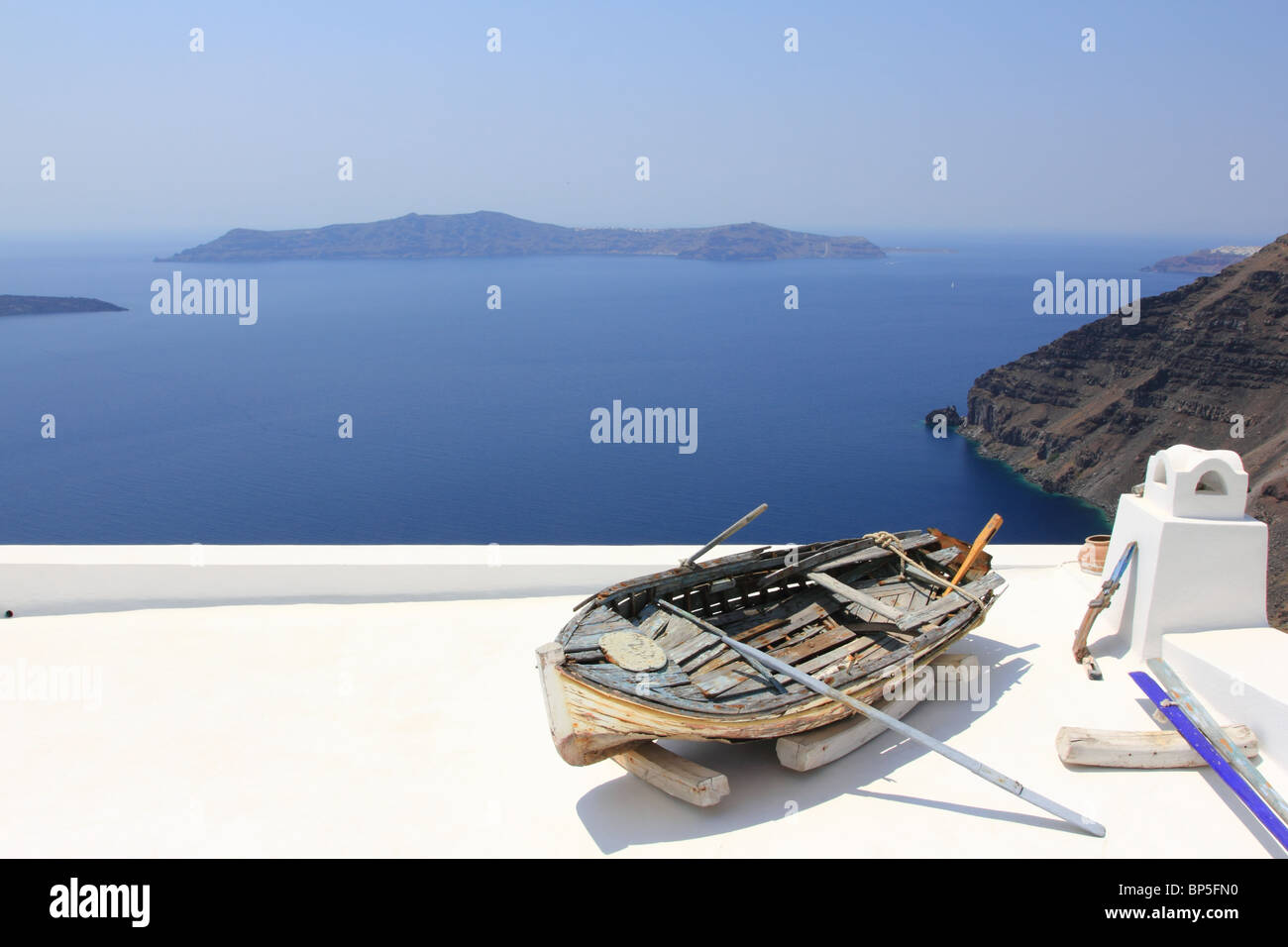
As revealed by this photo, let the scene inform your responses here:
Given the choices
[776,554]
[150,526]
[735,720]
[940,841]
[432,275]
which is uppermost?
[432,275]

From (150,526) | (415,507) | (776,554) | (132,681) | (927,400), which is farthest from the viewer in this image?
(927,400)

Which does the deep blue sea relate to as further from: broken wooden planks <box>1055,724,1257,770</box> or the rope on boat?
broken wooden planks <box>1055,724,1257,770</box>

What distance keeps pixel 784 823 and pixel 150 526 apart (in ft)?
152

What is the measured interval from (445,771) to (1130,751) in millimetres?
3169

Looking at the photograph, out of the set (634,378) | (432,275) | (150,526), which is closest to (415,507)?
(150,526)

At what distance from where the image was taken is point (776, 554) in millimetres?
5582

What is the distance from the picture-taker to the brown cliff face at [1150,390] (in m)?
52.2

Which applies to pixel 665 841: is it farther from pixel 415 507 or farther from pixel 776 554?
pixel 415 507

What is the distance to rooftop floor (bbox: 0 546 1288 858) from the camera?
12.5 feet

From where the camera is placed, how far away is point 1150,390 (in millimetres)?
56375

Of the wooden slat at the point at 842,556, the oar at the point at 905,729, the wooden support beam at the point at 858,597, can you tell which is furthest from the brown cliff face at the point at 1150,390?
the oar at the point at 905,729

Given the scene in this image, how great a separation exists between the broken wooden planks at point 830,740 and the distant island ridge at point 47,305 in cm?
10288

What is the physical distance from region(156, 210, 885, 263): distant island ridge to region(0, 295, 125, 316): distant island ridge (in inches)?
1683

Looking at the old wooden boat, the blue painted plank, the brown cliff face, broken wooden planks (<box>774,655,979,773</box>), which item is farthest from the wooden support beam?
the brown cliff face
